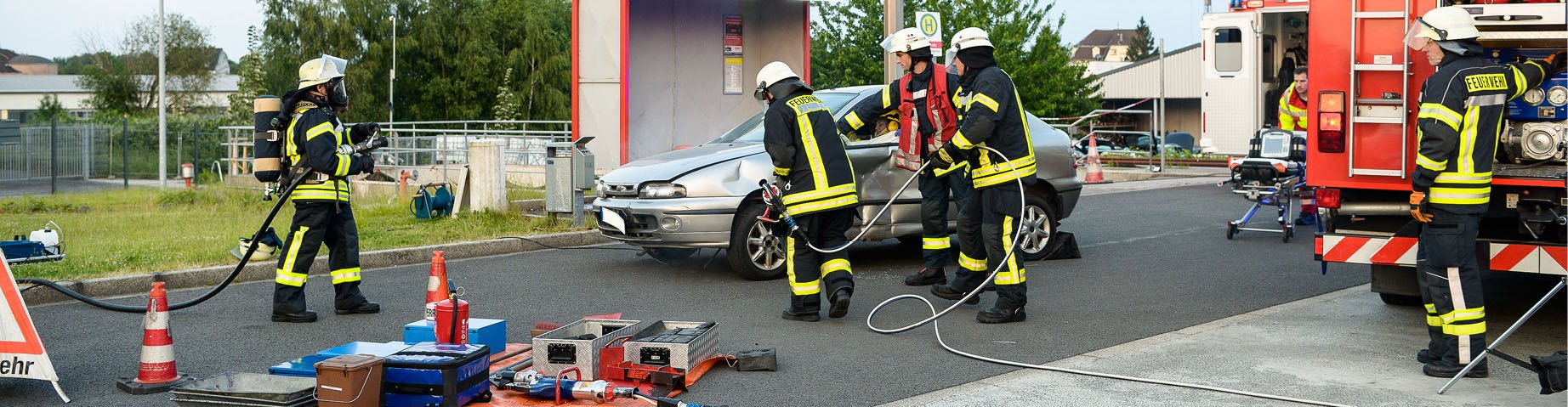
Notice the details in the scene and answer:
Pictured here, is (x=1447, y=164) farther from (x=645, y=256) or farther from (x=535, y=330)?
(x=645, y=256)

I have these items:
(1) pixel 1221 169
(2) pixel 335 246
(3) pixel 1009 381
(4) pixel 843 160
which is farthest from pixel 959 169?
(1) pixel 1221 169

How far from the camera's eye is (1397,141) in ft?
22.6

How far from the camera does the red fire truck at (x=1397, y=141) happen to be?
6492 mm

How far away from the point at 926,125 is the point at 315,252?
3.98m

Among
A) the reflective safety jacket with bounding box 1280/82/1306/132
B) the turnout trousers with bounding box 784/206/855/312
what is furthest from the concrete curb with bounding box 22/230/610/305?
the reflective safety jacket with bounding box 1280/82/1306/132

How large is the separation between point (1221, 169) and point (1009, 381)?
21.5 metres

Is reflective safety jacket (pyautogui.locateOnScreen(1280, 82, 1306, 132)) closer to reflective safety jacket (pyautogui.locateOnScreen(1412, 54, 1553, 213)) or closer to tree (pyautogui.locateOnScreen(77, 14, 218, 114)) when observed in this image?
reflective safety jacket (pyautogui.locateOnScreen(1412, 54, 1553, 213))

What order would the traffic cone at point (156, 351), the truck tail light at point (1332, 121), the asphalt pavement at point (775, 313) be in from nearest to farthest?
the traffic cone at point (156, 351)
the asphalt pavement at point (775, 313)
the truck tail light at point (1332, 121)

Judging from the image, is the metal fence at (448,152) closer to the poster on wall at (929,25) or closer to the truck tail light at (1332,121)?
the poster on wall at (929,25)

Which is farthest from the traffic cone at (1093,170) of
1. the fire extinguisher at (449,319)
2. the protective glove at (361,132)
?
the fire extinguisher at (449,319)

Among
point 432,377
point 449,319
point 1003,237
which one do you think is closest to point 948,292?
point 1003,237

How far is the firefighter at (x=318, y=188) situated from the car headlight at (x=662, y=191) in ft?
6.83

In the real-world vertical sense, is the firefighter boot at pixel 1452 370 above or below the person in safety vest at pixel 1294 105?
below

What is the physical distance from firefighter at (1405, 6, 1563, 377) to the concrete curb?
7.08 meters
